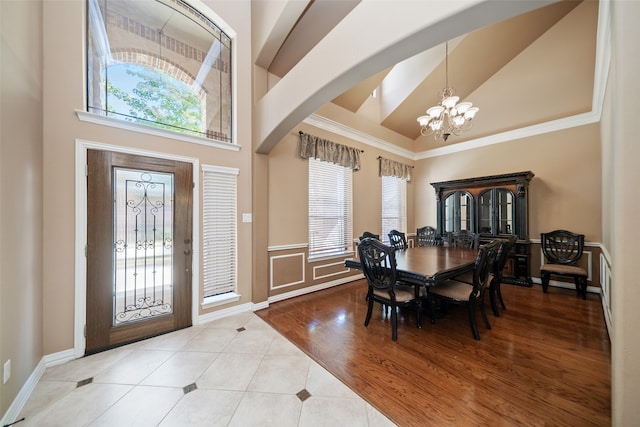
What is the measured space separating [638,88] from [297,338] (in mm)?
2928

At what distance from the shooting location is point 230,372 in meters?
1.96

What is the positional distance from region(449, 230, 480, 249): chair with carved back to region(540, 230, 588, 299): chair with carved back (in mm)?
1148

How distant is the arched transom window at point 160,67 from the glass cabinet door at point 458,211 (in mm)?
4550

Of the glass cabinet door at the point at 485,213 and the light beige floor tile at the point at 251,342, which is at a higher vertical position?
the glass cabinet door at the point at 485,213

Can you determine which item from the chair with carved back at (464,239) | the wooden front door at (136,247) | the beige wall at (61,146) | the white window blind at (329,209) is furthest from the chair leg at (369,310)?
the beige wall at (61,146)

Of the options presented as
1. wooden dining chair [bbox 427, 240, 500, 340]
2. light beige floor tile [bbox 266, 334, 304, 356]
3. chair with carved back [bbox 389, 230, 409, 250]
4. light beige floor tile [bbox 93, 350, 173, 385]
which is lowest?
light beige floor tile [bbox 266, 334, 304, 356]

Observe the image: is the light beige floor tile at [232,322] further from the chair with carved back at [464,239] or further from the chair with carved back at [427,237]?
the chair with carved back at [427,237]

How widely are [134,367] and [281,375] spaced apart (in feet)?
4.35

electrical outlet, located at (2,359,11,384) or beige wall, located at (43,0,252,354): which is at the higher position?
beige wall, located at (43,0,252,354)

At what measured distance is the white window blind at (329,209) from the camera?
13.4 feet

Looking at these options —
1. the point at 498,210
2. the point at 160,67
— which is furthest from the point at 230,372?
the point at 498,210

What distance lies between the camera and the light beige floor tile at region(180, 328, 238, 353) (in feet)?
7.62

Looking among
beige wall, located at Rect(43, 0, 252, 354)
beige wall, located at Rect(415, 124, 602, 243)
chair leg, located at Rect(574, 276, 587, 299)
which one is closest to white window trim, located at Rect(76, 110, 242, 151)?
beige wall, located at Rect(43, 0, 252, 354)

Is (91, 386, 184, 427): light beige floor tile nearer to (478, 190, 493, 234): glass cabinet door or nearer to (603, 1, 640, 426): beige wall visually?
(603, 1, 640, 426): beige wall
